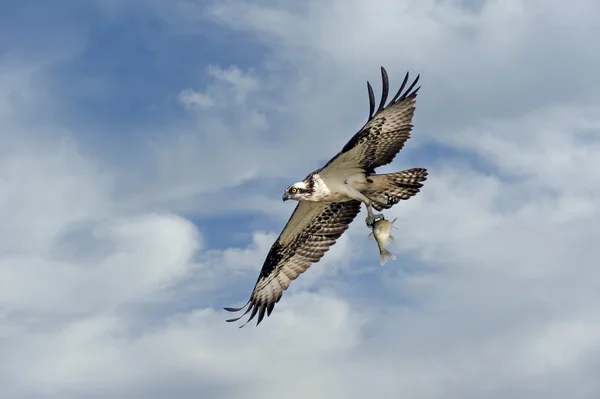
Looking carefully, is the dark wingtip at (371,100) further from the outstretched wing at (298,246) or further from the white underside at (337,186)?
the outstretched wing at (298,246)

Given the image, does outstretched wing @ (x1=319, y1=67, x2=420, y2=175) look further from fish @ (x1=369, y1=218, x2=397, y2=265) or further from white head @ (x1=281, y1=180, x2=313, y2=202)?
fish @ (x1=369, y1=218, x2=397, y2=265)

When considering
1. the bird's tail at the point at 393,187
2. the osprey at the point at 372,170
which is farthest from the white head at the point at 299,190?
the bird's tail at the point at 393,187

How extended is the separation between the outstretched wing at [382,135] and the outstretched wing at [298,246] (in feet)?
6.36

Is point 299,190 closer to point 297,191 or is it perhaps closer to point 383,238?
point 297,191

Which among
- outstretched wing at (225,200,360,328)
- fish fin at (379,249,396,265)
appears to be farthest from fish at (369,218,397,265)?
outstretched wing at (225,200,360,328)

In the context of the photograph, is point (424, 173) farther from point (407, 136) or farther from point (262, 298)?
point (262, 298)

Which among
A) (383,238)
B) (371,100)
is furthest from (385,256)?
(371,100)

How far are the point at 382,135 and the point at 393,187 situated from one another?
3.36 feet

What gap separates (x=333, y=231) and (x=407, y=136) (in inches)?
124

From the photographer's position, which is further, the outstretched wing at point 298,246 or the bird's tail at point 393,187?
the outstretched wing at point 298,246

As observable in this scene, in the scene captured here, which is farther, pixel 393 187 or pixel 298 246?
pixel 298 246

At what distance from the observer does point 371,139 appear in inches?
687

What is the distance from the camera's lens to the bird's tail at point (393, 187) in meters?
17.4

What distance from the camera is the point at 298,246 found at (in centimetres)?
2003
